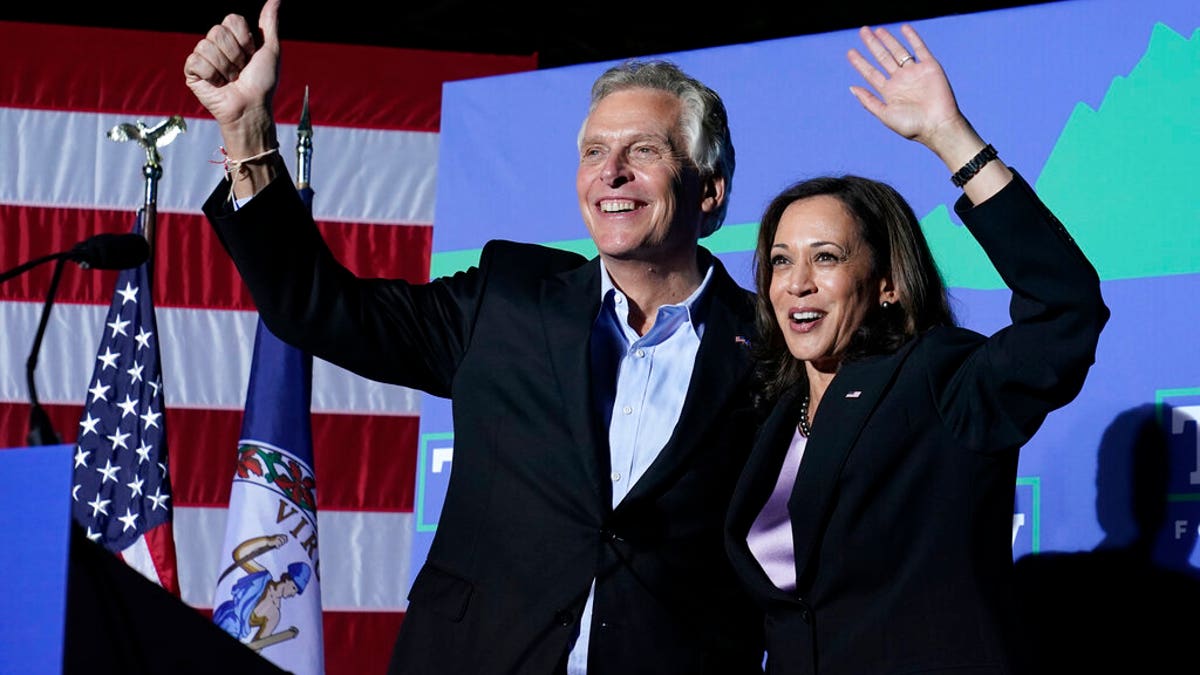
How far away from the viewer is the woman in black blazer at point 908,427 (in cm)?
193

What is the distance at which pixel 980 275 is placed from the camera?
2906 mm

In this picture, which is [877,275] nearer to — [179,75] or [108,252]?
[108,252]

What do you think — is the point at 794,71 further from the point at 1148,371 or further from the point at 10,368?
the point at 10,368

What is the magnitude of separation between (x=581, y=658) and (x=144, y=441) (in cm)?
181

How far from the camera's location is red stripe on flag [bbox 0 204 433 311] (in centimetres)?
447

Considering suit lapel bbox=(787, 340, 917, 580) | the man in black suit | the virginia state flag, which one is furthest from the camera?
the virginia state flag

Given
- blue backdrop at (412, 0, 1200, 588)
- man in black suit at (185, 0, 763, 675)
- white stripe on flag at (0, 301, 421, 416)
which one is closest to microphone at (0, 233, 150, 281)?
man in black suit at (185, 0, 763, 675)

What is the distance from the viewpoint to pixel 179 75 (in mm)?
4574

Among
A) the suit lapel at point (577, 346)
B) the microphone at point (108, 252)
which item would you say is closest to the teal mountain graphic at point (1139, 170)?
the suit lapel at point (577, 346)

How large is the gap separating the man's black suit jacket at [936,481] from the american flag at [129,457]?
6.43 feet

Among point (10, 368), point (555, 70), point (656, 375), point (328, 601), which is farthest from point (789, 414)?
point (10, 368)

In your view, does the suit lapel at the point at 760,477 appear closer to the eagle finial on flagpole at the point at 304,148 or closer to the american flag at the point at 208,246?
the eagle finial on flagpole at the point at 304,148

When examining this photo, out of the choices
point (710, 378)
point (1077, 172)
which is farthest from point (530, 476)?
point (1077, 172)

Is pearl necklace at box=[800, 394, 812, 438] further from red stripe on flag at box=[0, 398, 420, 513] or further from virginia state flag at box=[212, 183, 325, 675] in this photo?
red stripe on flag at box=[0, 398, 420, 513]
